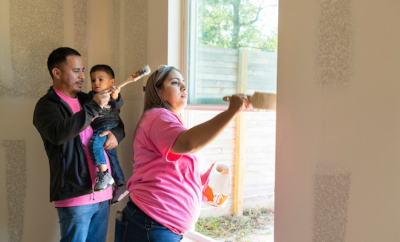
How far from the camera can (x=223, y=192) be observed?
55.4 inches

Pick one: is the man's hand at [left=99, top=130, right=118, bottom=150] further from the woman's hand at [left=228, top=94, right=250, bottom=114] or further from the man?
the woman's hand at [left=228, top=94, right=250, bottom=114]

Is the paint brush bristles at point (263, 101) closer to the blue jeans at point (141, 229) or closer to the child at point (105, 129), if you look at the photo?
the blue jeans at point (141, 229)

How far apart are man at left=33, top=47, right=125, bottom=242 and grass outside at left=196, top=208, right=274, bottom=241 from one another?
3.45ft

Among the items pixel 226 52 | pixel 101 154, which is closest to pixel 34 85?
pixel 101 154

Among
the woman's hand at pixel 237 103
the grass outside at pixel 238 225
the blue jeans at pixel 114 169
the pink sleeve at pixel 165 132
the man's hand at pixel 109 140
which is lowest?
the grass outside at pixel 238 225

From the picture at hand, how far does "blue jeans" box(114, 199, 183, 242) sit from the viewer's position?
1.17 m

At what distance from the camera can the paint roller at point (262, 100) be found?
1076mm

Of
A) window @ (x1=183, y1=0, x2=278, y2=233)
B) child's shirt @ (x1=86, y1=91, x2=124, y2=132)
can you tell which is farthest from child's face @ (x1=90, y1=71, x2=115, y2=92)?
window @ (x1=183, y1=0, x2=278, y2=233)

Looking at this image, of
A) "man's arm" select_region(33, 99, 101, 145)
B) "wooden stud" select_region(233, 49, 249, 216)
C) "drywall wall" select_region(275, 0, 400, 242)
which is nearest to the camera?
"drywall wall" select_region(275, 0, 400, 242)

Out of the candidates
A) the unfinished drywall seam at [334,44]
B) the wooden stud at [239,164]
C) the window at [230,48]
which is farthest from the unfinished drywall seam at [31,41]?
the unfinished drywall seam at [334,44]

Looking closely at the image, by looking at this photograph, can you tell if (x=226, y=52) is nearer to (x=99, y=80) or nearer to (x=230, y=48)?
(x=230, y=48)

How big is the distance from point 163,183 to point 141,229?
21cm

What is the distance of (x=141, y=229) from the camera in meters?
1.19

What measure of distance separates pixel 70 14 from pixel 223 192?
1822 millimetres
